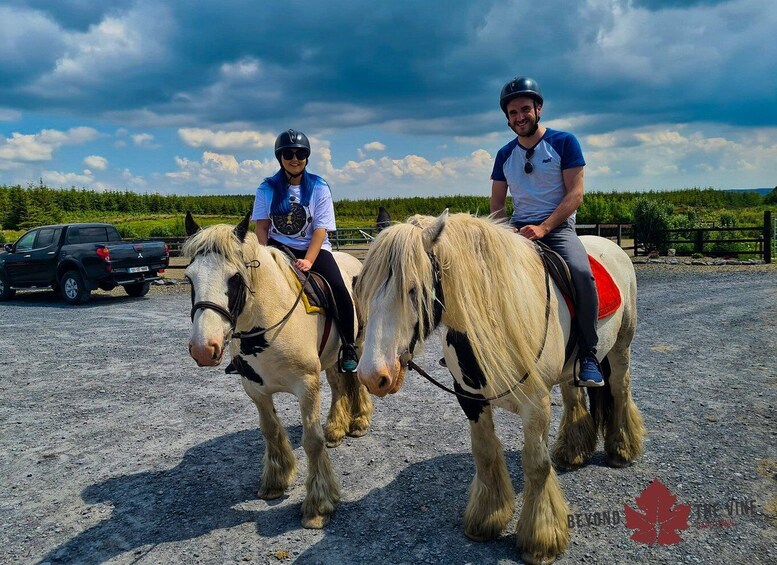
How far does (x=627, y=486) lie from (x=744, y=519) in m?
0.71

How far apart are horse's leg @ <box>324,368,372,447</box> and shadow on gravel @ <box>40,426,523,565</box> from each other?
0.68m

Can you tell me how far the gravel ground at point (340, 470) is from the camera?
3059 mm

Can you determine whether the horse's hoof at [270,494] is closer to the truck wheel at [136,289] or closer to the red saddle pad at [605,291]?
the red saddle pad at [605,291]

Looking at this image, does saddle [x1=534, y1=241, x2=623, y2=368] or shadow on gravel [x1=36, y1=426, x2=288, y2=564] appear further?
shadow on gravel [x1=36, y1=426, x2=288, y2=564]

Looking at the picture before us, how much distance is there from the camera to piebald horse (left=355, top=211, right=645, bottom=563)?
2.19m

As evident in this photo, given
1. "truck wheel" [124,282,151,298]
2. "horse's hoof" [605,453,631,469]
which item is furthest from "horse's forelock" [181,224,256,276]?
"truck wheel" [124,282,151,298]

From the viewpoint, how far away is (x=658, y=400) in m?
5.23

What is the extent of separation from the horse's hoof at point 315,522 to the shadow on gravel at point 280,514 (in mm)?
67

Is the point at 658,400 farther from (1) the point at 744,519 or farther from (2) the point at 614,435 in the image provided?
(1) the point at 744,519

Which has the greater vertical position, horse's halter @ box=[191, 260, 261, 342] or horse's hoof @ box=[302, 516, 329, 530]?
horse's halter @ box=[191, 260, 261, 342]

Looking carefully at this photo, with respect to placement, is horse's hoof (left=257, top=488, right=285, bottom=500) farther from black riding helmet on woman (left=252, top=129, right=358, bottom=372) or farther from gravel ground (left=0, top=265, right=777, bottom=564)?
black riding helmet on woman (left=252, top=129, right=358, bottom=372)

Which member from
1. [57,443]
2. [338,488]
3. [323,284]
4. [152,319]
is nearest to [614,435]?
[338,488]

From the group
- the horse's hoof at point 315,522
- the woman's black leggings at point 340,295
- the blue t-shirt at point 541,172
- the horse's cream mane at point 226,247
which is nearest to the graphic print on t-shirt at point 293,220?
the woman's black leggings at point 340,295

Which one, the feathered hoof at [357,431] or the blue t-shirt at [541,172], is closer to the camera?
the blue t-shirt at [541,172]
